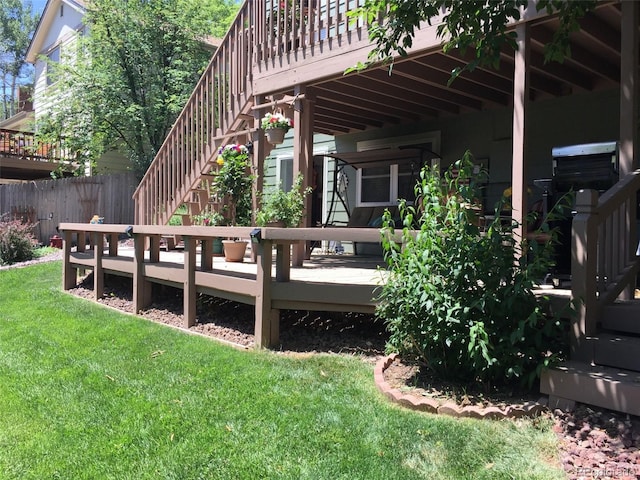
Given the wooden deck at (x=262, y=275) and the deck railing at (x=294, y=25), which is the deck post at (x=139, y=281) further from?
the deck railing at (x=294, y=25)

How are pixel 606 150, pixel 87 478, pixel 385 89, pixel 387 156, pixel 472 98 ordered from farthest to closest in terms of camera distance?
1. pixel 387 156
2. pixel 472 98
3. pixel 385 89
4. pixel 606 150
5. pixel 87 478

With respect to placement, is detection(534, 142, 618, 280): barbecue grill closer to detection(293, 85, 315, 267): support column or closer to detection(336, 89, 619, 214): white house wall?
detection(336, 89, 619, 214): white house wall

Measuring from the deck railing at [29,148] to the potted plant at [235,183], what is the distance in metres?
11.3

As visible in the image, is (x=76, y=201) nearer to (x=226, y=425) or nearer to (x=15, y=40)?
(x=226, y=425)

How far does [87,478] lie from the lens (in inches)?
92.8

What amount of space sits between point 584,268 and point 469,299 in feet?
2.22

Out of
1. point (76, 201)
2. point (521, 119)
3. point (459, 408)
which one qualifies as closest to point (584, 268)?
point (459, 408)

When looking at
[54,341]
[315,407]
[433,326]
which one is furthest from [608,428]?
[54,341]

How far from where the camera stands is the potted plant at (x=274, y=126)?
6176 millimetres

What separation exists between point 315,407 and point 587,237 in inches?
74.1

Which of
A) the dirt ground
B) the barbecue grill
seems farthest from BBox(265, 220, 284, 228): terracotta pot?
the barbecue grill

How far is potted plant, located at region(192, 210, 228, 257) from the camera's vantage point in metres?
6.63

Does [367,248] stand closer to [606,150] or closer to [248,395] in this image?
[606,150]

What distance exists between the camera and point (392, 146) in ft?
28.6
